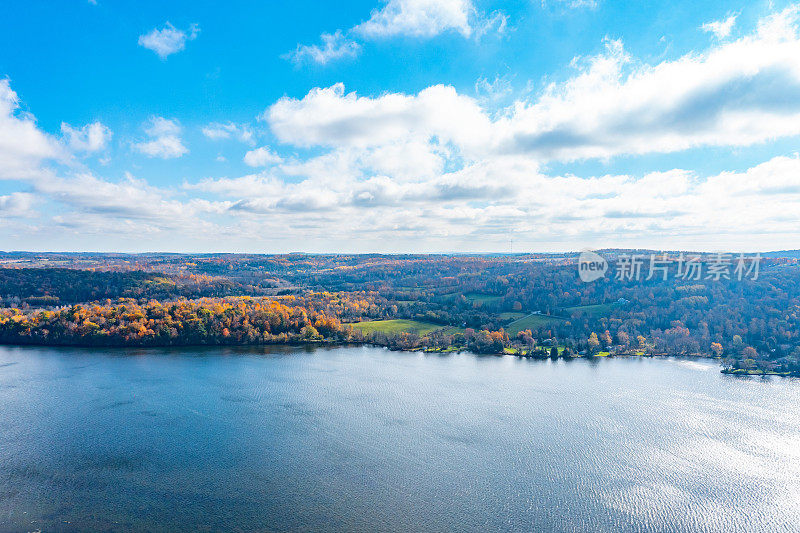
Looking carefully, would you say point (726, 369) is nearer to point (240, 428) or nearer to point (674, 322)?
point (674, 322)

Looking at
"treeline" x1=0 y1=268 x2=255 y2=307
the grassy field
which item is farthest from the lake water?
"treeline" x1=0 y1=268 x2=255 y2=307

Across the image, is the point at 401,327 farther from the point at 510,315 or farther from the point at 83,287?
the point at 83,287

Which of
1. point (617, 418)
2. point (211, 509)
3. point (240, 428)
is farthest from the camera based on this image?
point (617, 418)

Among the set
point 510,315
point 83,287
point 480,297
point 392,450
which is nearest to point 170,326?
point 83,287

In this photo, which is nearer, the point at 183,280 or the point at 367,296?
the point at 367,296

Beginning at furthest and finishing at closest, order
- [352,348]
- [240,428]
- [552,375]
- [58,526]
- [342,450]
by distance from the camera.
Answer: [352,348], [552,375], [240,428], [342,450], [58,526]

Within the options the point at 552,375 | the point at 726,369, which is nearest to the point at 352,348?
the point at 552,375
